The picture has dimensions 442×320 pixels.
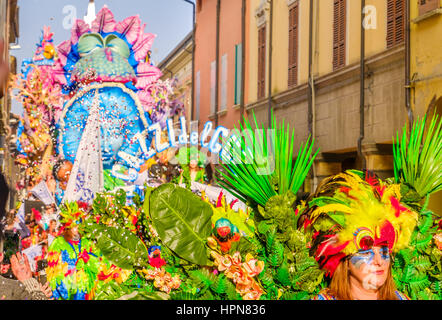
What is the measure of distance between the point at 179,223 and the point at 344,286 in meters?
0.65

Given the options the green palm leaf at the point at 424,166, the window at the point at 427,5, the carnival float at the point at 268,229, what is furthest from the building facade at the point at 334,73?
the green palm leaf at the point at 424,166

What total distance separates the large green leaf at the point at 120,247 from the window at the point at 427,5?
604cm

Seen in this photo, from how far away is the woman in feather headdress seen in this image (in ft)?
8.26

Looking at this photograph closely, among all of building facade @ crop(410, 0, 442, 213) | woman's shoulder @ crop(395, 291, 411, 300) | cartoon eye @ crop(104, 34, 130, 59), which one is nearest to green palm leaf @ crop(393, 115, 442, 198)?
woman's shoulder @ crop(395, 291, 411, 300)

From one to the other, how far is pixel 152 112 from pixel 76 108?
4.30 feet

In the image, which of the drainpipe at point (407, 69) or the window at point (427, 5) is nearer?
the window at point (427, 5)

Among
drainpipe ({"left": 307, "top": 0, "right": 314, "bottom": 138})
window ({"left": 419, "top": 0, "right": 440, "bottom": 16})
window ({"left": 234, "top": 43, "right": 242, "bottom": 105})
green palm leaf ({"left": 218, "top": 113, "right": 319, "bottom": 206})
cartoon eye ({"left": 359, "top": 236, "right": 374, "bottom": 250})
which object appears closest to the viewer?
cartoon eye ({"left": 359, "top": 236, "right": 374, "bottom": 250})

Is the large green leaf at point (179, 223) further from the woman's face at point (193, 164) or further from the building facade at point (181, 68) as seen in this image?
the woman's face at point (193, 164)

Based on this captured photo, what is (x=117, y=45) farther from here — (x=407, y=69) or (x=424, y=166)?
(x=424, y=166)

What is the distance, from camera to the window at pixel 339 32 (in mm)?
9008

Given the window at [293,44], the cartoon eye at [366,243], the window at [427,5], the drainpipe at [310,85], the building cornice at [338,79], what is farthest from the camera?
the drainpipe at [310,85]

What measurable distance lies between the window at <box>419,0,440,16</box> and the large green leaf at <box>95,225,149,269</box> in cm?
604

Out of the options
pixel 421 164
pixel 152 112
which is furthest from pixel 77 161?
pixel 421 164

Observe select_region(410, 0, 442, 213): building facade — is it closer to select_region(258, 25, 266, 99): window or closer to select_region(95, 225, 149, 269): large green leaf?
select_region(258, 25, 266, 99): window
